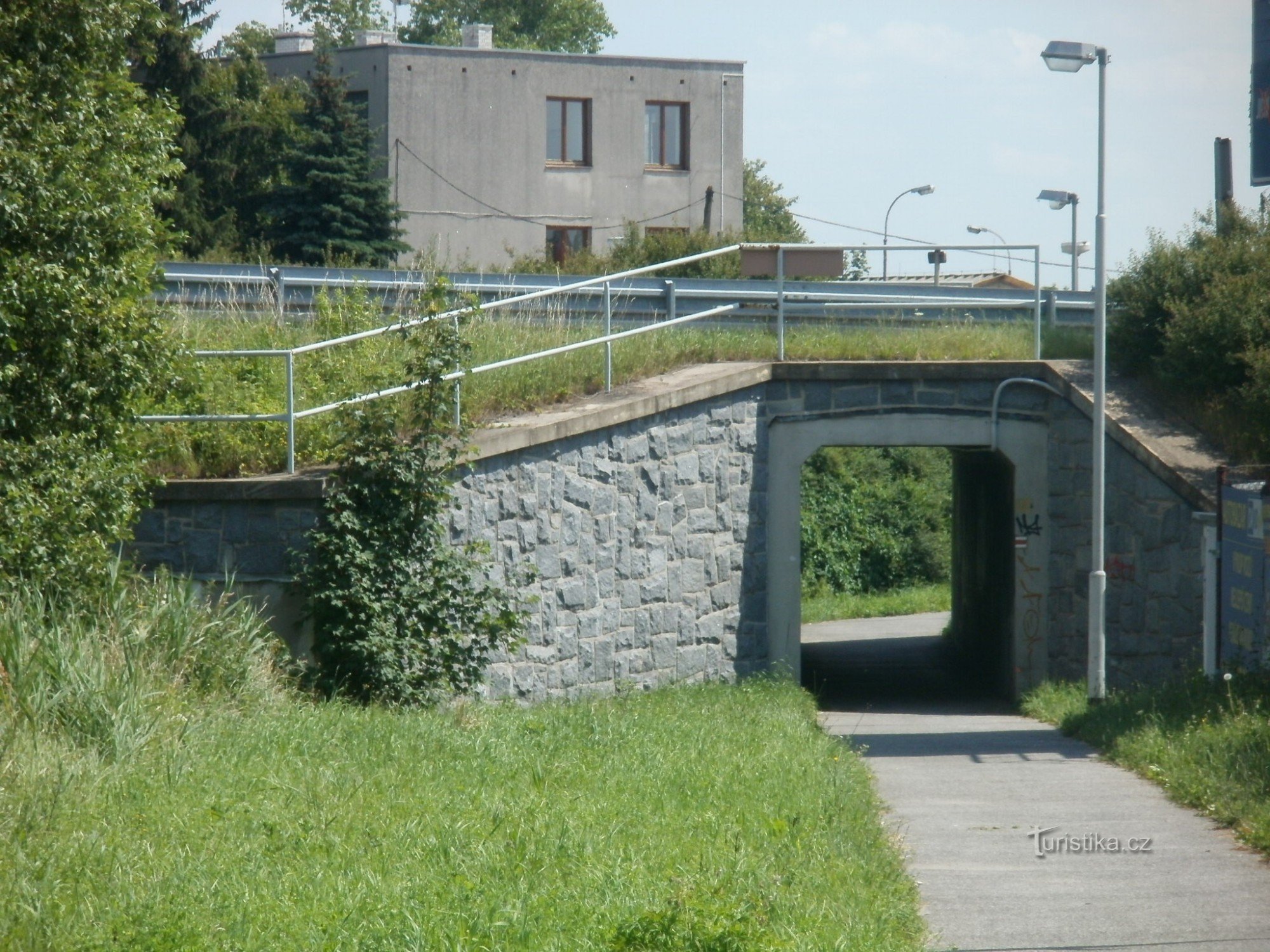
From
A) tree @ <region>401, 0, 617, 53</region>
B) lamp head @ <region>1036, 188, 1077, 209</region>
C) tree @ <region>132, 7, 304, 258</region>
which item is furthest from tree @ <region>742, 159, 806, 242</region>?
lamp head @ <region>1036, 188, 1077, 209</region>

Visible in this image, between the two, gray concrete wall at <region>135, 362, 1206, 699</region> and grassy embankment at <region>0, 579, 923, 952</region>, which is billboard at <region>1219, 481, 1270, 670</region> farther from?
grassy embankment at <region>0, 579, 923, 952</region>

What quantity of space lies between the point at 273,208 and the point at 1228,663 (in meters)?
25.8

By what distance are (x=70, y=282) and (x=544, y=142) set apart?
30.3 m

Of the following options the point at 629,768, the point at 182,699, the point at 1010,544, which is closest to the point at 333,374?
the point at 182,699

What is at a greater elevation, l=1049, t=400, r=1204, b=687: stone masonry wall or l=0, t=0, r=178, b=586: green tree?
l=0, t=0, r=178, b=586: green tree

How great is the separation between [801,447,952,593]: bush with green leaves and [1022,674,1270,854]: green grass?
16.2 meters

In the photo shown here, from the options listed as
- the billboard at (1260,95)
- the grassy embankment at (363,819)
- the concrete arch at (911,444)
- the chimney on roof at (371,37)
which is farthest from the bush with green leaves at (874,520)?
the grassy embankment at (363,819)

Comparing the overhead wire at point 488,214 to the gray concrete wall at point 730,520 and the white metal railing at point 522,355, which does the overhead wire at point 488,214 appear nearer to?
the white metal railing at point 522,355

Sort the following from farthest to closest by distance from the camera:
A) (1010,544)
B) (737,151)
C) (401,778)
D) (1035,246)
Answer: (737,151)
(1010,544)
(1035,246)
(401,778)

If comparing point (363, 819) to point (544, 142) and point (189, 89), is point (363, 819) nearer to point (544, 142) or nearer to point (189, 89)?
point (189, 89)

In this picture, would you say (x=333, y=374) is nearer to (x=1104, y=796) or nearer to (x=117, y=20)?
(x=117, y=20)

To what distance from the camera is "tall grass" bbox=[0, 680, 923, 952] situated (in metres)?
5.01

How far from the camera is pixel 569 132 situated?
3841cm

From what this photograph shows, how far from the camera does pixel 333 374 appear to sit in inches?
454
